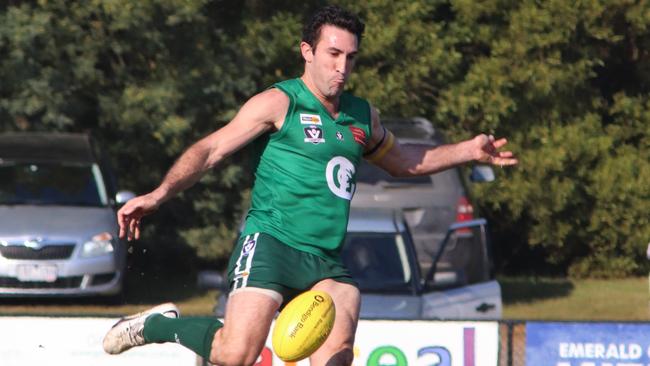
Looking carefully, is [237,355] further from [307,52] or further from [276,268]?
[307,52]

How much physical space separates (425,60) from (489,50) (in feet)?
3.56

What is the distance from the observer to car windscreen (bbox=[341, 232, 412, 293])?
1183 cm

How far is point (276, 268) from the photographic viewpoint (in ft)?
22.9

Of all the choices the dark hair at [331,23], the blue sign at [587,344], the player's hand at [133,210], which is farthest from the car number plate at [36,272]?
the player's hand at [133,210]

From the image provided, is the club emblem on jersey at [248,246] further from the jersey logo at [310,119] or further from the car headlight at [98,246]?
the car headlight at [98,246]

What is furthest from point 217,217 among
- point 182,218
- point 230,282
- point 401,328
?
point 230,282

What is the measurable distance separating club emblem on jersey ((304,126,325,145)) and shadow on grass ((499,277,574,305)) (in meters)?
9.26

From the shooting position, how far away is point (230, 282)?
7148 mm

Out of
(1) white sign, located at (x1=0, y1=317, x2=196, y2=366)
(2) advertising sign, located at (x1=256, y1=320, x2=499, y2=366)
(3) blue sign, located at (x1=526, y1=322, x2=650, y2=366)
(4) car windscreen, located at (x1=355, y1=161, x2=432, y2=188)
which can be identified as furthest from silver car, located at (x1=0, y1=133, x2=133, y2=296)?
(3) blue sign, located at (x1=526, y1=322, x2=650, y2=366)

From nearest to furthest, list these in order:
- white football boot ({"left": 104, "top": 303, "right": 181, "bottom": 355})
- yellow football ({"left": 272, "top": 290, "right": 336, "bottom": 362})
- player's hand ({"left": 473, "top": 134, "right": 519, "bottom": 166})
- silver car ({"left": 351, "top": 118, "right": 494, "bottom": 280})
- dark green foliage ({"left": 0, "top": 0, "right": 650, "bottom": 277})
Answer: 1. yellow football ({"left": 272, "top": 290, "right": 336, "bottom": 362})
2. player's hand ({"left": 473, "top": 134, "right": 519, "bottom": 166})
3. white football boot ({"left": 104, "top": 303, "right": 181, "bottom": 355})
4. silver car ({"left": 351, "top": 118, "right": 494, "bottom": 280})
5. dark green foliage ({"left": 0, "top": 0, "right": 650, "bottom": 277})

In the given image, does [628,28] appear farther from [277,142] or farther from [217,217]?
[277,142]

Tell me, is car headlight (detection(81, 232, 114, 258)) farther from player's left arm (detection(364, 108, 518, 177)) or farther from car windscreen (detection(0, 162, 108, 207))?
player's left arm (detection(364, 108, 518, 177))

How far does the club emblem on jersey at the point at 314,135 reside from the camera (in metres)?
7.05

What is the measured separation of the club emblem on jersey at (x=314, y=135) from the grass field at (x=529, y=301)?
7.28 m
